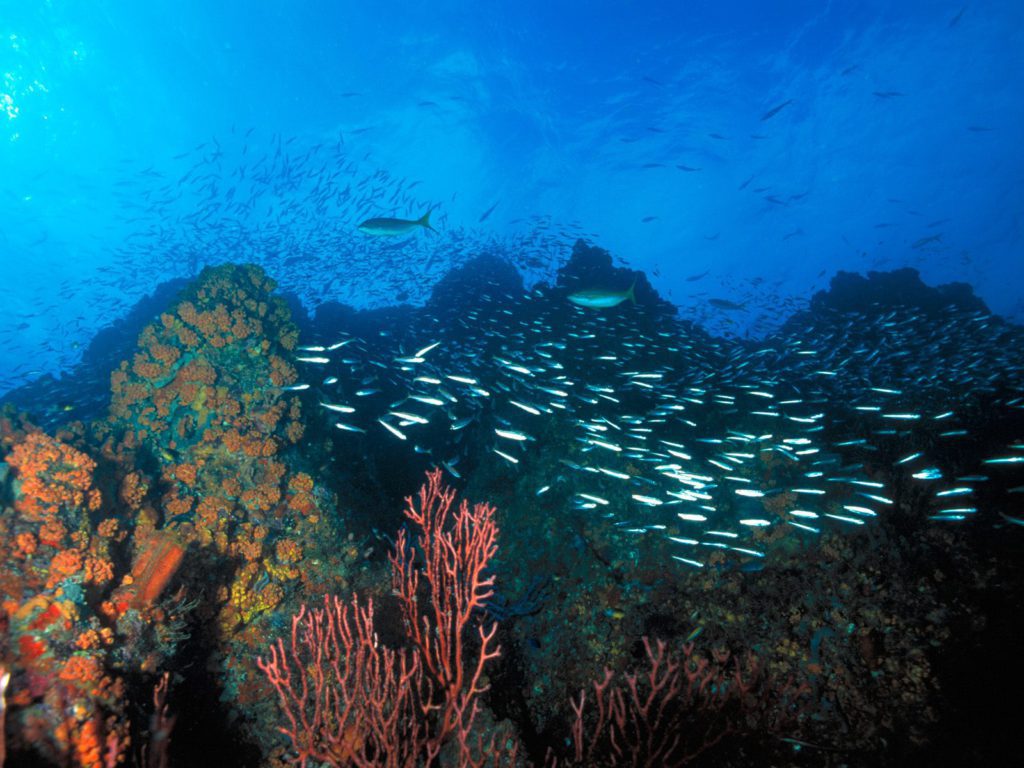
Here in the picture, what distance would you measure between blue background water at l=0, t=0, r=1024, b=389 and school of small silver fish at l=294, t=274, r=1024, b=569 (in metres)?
8.24

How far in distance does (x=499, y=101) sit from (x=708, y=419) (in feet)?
85.1

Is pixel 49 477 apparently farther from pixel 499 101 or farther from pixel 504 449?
pixel 499 101

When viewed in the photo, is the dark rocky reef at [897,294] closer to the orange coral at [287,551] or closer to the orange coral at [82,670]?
the orange coral at [287,551]

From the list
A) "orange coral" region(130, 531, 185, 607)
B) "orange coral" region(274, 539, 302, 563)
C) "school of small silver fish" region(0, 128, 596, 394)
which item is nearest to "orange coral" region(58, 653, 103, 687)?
"orange coral" region(130, 531, 185, 607)

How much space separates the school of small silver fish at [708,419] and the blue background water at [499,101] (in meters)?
8.24

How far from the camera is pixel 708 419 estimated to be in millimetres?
10883

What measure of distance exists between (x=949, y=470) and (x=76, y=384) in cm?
2441

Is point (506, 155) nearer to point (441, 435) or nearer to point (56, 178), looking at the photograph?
point (441, 435)

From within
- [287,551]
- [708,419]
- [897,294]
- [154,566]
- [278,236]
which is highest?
[278,236]

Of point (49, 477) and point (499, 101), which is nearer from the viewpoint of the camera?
point (49, 477)

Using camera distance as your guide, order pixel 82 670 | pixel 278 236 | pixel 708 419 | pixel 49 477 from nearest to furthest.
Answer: pixel 82 670, pixel 49 477, pixel 708 419, pixel 278 236

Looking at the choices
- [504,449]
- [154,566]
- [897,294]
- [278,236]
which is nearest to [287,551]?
[154,566]

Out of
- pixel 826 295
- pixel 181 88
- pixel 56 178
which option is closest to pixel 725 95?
pixel 826 295

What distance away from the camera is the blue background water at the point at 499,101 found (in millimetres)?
21469
